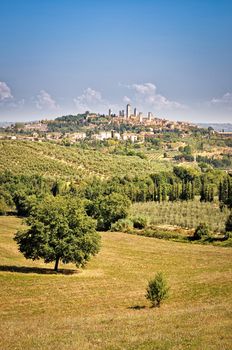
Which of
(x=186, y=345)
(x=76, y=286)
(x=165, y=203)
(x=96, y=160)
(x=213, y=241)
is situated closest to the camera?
(x=186, y=345)

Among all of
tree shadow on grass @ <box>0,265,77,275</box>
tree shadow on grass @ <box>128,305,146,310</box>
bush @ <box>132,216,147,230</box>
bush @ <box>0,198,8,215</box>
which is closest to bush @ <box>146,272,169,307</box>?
tree shadow on grass @ <box>128,305,146,310</box>

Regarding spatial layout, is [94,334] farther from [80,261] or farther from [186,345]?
[80,261]

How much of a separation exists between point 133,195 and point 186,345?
11095 cm

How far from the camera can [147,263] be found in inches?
2269

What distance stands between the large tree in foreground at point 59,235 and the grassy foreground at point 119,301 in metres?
2.47

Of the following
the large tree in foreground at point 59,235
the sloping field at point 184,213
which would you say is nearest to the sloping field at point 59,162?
the sloping field at point 184,213

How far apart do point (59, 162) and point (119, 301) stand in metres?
140

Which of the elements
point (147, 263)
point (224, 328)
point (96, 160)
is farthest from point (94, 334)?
point (96, 160)

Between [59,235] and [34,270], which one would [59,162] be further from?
[59,235]

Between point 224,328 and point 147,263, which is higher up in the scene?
point 224,328

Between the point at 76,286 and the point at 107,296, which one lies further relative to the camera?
the point at 76,286

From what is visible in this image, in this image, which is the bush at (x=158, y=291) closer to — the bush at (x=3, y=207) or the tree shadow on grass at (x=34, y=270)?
the tree shadow on grass at (x=34, y=270)

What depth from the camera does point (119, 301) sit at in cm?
3644

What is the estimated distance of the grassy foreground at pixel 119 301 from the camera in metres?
20.2
